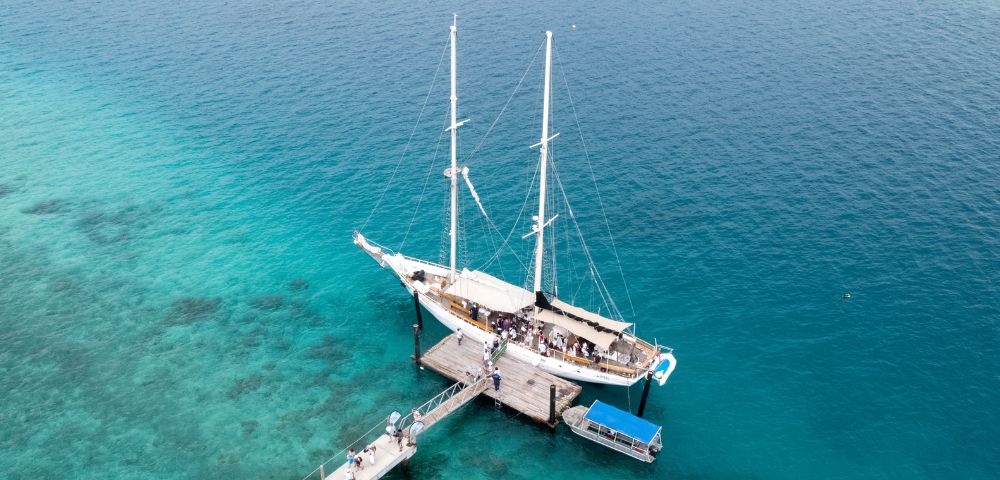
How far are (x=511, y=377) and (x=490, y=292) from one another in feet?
32.1

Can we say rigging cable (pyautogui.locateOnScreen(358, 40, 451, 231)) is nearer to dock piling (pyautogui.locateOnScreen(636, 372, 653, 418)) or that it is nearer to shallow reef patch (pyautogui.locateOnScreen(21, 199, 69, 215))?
shallow reef patch (pyautogui.locateOnScreen(21, 199, 69, 215))

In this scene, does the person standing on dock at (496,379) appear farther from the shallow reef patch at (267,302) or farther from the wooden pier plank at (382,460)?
the shallow reef patch at (267,302)

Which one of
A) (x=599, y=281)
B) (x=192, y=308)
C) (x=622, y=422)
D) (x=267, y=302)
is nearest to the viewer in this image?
(x=622, y=422)

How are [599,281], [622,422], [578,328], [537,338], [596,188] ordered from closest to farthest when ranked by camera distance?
1. [622,422]
2. [578,328]
3. [537,338]
4. [599,281]
5. [596,188]

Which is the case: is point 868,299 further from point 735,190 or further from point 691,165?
point 691,165

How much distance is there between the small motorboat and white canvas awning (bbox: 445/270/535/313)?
12755 millimetres

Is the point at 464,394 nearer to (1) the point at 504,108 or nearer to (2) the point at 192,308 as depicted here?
(2) the point at 192,308

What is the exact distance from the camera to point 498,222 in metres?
97.6

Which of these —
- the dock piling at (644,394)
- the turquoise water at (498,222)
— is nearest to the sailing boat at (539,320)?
the dock piling at (644,394)

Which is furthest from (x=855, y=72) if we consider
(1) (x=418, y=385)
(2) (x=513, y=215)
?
(1) (x=418, y=385)

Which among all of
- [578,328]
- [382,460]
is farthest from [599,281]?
[382,460]

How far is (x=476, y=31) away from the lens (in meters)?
149

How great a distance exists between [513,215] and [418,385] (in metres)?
31.9

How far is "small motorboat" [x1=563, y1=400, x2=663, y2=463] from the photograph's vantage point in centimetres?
6328
